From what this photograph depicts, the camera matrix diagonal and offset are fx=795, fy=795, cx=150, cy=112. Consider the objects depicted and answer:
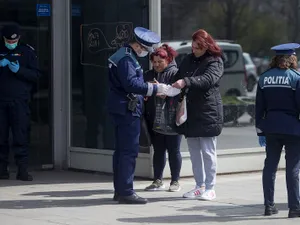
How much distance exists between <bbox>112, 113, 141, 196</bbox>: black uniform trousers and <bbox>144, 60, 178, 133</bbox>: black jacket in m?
0.73

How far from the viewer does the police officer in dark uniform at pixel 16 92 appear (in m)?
9.99

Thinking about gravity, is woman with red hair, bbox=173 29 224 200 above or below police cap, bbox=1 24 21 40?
below

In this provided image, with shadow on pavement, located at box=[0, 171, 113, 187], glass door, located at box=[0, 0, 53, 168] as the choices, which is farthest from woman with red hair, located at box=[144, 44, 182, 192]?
glass door, located at box=[0, 0, 53, 168]

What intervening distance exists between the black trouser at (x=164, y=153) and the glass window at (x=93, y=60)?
4.15ft

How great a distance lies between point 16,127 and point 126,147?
2208 mm

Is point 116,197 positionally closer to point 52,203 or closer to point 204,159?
point 52,203

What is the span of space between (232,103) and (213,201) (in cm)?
235

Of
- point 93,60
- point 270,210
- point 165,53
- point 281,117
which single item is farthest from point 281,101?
point 93,60

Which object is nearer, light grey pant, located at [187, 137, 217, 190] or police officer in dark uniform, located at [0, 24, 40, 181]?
light grey pant, located at [187, 137, 217, 190]

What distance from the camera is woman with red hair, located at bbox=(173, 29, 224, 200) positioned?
854cm

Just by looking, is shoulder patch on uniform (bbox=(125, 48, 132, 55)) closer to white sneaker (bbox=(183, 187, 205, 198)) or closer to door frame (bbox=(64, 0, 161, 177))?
door frame (bbox=(64, 0, 161, 177))

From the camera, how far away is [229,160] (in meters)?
10.6

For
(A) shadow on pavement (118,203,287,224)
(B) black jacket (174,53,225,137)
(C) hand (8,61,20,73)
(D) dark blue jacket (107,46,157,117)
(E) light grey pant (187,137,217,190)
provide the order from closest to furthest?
(A) shadow on pavement (118,203,287,224)
(D) dark blue jacket (107,46,157,117)
(B) black jacket (174,53,225,137)
(E) light grey pant (187,137,217,190)
(C) hand (8,61,20,73)

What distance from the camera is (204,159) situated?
869cm
